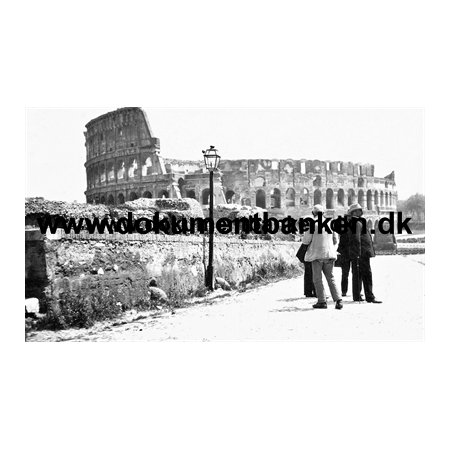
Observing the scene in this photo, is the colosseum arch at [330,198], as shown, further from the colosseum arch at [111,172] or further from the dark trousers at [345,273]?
the dark trousers at [345,273]

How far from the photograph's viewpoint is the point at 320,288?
26.9ft

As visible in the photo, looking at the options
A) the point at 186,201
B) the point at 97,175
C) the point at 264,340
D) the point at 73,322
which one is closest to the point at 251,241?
the point at 186,201

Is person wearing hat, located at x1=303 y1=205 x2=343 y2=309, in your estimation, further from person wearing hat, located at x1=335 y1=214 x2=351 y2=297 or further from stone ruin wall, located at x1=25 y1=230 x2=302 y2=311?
stone ruin wall, located at x1=25 y1=230 x2=302 y2=311

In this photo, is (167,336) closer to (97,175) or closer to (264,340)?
(264,340)

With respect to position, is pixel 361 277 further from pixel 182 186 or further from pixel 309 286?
pixel 182 186

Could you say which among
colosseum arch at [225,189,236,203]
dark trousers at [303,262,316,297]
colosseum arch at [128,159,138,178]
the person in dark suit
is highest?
colosseum arch at [128,159,138,178]

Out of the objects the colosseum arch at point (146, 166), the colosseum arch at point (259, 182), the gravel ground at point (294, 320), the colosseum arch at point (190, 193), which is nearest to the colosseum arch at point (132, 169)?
the colosseum arch at point (146, 166)

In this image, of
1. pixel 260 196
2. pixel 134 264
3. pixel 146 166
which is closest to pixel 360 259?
pixel 134 264

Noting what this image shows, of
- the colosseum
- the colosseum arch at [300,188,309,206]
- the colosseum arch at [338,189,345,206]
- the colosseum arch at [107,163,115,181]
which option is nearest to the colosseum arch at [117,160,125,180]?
the colosseum

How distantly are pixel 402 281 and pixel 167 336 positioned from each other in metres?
3.84

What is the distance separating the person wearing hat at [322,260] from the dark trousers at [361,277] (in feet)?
1.59

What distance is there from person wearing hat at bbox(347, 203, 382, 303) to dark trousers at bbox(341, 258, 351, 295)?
80 mm

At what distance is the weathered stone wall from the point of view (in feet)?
25.2
